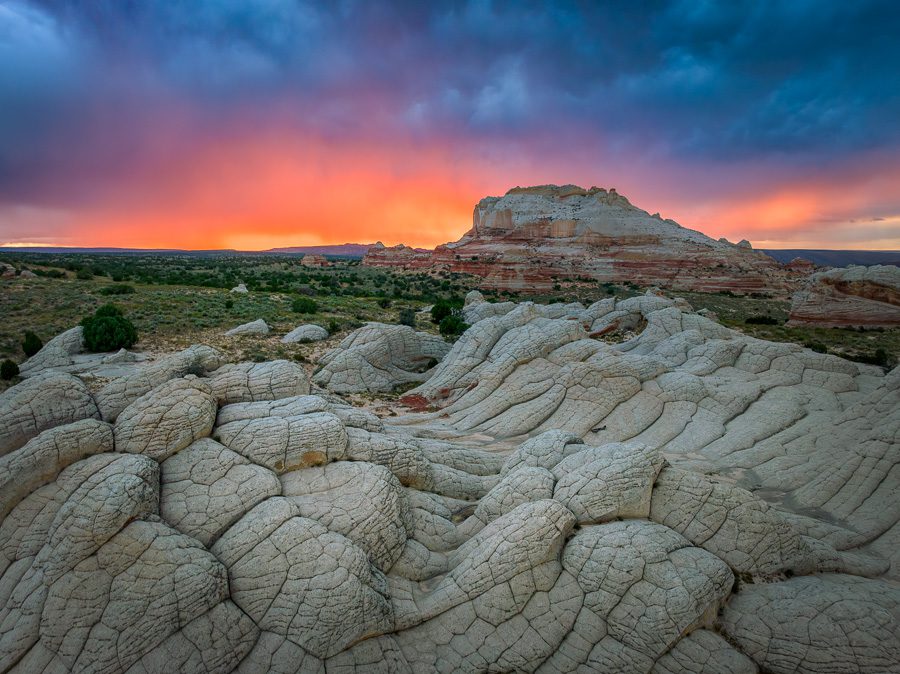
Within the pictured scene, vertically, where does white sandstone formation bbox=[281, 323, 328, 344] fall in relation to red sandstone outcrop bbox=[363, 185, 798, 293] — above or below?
below

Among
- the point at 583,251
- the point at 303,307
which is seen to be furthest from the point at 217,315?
the point at 583,251

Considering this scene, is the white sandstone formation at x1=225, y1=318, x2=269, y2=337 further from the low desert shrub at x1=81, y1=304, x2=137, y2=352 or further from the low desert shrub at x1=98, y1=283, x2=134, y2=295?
the low desert shrub at x1=98, y1=283, x2=134, y2=295

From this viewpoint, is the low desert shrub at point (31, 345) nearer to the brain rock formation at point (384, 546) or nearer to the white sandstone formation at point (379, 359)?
the white sandstone formation at point (379, 359)

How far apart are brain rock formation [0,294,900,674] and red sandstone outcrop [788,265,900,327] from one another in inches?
1291

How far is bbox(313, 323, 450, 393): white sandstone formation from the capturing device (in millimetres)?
21641

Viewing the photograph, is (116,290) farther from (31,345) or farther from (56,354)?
(56,354)

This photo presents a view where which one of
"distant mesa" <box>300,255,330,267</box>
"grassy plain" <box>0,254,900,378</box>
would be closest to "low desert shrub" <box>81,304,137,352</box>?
"grassy plain" <box>0,254,900,378</box>

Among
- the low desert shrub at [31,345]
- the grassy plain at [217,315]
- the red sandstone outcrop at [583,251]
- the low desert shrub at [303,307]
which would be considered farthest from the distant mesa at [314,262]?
the low desert shrub at [31,345]

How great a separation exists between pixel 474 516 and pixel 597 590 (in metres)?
2.80

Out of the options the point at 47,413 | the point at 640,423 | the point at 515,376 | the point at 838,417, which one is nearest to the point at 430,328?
the point at 515,376

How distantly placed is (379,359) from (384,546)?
16386mm

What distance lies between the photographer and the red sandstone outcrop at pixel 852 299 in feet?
116

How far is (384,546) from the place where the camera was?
743 cm

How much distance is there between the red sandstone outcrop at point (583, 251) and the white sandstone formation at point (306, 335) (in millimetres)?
42256
